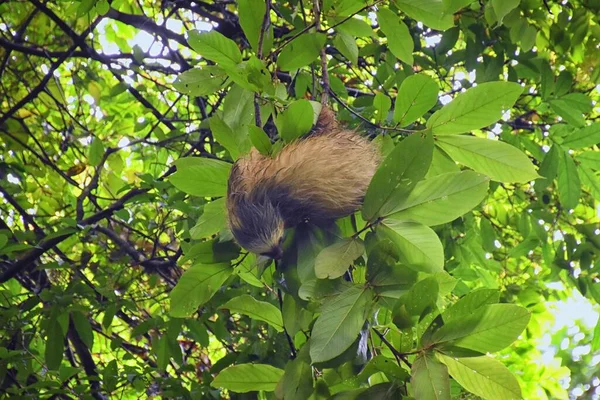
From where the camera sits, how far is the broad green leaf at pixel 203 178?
125cm

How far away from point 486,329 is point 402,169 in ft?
0.90

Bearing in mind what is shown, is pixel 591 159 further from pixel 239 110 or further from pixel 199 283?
pixel 199 283

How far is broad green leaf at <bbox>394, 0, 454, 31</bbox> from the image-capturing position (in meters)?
1.42

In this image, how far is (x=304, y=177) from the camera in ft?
4.74

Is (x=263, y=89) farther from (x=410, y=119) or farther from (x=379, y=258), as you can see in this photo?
(x=379, y=258)

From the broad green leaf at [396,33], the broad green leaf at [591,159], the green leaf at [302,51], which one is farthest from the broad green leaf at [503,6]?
the broad green leaf at [591,159]

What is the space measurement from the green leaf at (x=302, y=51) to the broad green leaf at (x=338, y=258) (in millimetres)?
463

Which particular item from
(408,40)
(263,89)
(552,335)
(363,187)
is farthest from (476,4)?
(552,335)

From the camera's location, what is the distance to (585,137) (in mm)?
2205

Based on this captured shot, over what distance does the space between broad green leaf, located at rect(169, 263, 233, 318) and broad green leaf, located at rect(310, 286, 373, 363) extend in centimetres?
38

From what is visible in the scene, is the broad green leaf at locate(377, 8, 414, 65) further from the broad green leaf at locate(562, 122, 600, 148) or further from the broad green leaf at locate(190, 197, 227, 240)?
the broad green leaf at locate(562, 122, 600, 148)

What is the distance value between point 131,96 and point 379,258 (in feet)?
8.68

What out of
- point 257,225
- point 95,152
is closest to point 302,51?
point 257,225

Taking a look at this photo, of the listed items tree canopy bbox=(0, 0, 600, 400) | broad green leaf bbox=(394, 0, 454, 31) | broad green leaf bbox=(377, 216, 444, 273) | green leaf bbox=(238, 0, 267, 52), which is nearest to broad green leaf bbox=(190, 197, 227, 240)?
tree canopy bbox=(0, 0, 600, 400)
